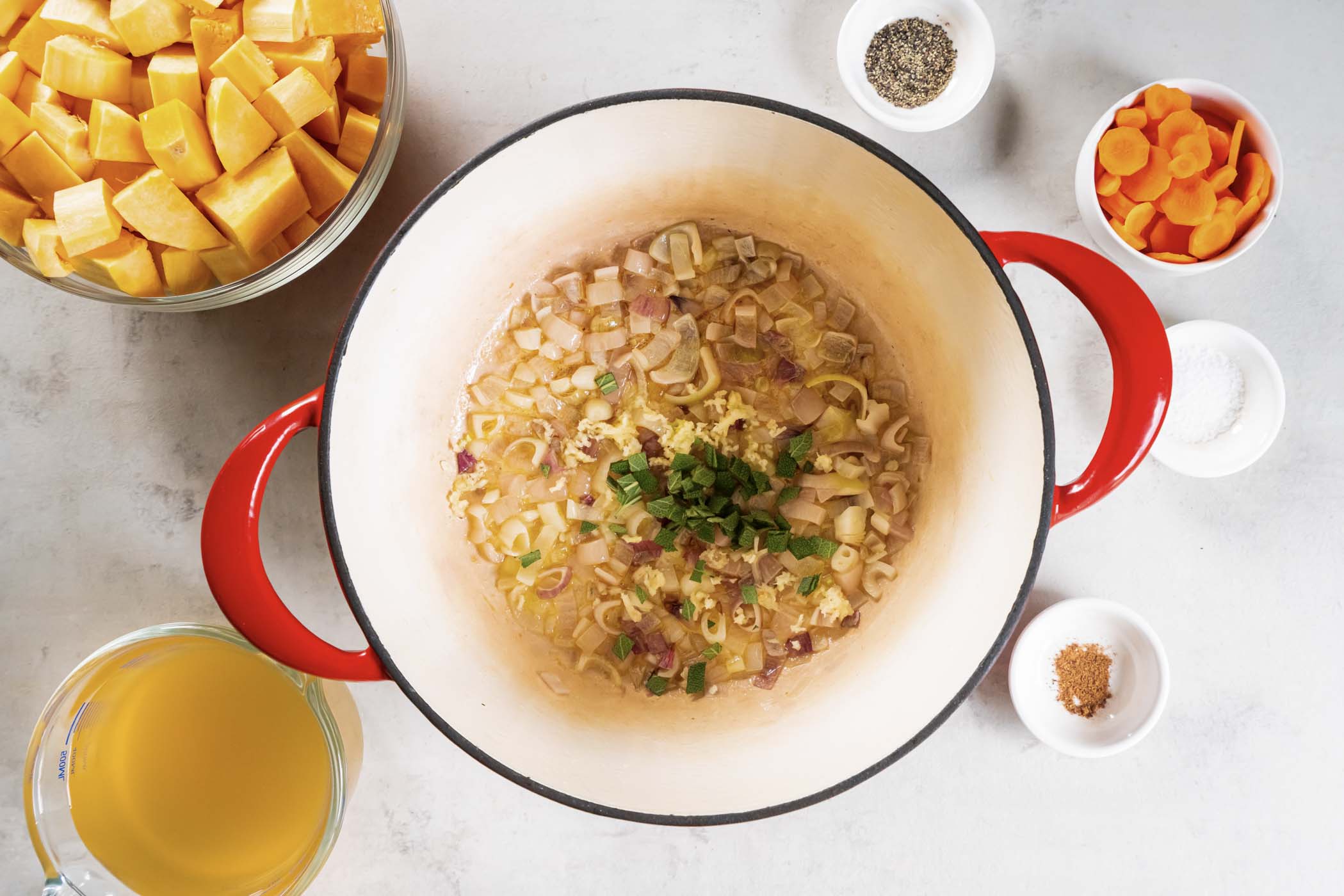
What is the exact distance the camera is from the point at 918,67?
1337 mm

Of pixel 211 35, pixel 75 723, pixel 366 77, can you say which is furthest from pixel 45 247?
pixel 75 723

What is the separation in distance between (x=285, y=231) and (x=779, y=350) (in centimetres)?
76

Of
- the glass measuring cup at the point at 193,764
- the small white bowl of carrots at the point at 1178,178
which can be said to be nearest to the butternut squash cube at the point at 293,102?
the glass measuring cup at the point at 193,764

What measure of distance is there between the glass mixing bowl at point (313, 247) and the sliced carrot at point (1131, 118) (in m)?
1.08

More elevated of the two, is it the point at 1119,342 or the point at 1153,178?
the point at 1153,178

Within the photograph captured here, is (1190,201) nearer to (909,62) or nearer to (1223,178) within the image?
(1223,178)

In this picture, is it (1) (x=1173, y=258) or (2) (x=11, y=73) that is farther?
(1) (x=1173, y=258)

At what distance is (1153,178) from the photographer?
1.27m

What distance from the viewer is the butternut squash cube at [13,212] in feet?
3.58

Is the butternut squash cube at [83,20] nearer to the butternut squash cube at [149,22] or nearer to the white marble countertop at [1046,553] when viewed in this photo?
the butternut squash cube at [149,22]

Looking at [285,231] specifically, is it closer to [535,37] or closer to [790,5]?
[535,37]

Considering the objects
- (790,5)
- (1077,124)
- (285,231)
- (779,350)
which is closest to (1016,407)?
(779,350)

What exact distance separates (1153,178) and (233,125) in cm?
130

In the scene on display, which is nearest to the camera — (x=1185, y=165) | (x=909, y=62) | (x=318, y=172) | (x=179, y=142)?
(x=179, y=142)
